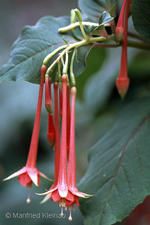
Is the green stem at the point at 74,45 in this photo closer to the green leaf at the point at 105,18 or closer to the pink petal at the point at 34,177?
the green leaf at the point at 105,18

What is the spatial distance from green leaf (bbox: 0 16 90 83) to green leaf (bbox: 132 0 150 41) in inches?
4.7

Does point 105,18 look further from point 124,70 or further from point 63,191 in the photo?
point 63,191

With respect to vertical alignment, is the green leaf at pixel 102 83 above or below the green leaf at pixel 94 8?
below

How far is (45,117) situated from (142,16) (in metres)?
0.72

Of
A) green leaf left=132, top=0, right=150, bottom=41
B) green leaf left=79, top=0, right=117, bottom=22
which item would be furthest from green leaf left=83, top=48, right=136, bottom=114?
green leaf left=132, top=0, right=150, bottom=41

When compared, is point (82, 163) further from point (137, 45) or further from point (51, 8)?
point (51, 8)

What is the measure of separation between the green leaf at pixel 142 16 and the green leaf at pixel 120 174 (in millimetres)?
198

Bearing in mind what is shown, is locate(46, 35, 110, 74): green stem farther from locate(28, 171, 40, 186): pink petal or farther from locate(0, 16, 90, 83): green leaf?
locate(28, 171, 40, 186): pink petal

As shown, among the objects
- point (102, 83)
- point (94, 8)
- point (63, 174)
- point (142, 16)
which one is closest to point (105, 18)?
point (142, 16)

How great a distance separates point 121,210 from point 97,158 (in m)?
0.16

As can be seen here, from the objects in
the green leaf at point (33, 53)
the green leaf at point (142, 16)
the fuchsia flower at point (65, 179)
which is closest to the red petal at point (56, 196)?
the fuchsia flower at point (65, 179)

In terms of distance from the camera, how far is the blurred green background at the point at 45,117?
1066 mm

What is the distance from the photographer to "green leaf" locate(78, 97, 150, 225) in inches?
25.5

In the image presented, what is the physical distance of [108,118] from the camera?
1.14 m
